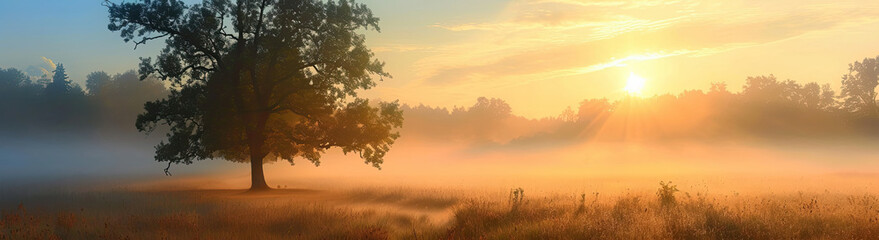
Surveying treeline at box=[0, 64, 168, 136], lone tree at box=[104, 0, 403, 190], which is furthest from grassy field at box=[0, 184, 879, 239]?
treeline at box=[0, 64, 168, 136]

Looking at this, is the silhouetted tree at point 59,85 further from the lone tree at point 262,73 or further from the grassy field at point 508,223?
the grassy field at point 508,223

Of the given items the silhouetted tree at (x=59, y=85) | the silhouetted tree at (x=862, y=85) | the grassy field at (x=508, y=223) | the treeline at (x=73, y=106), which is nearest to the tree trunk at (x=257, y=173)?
the grassy field at (x=508, y=223)

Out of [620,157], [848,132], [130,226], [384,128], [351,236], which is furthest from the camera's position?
[848,132]

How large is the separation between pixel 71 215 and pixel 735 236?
1760cm

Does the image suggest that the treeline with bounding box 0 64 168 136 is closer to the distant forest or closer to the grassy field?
the distant forest

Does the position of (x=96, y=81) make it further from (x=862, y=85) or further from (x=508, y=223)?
(x=862, y=85)

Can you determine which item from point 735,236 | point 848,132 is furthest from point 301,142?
point 848,132

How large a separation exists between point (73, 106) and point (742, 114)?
360ft

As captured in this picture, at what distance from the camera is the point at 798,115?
324ft

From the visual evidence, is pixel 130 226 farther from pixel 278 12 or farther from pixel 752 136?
→ pixel 752 136

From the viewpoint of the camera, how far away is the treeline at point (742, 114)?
3691 inches

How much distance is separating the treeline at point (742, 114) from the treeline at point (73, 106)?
245 ft

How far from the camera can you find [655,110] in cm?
11462

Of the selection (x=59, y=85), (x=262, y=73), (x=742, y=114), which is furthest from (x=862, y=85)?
(x=59, y=85)
